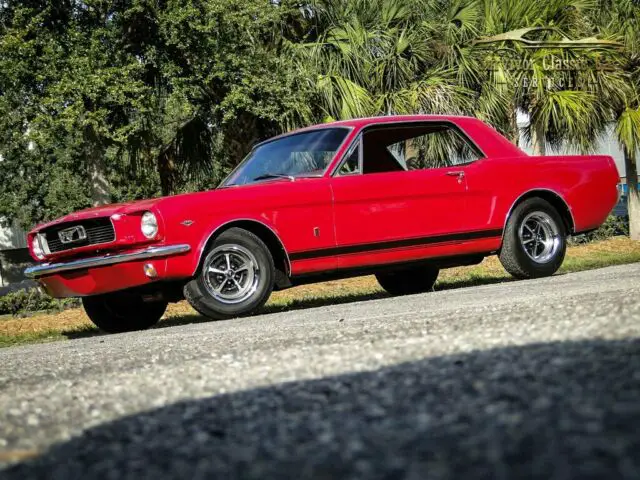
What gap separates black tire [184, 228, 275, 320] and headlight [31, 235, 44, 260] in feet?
4.78

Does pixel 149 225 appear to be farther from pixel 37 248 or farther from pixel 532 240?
pixel 532 240

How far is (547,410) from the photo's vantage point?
2107 mm

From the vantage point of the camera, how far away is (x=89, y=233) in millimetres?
6723

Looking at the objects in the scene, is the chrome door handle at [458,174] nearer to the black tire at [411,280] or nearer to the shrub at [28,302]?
the black tire at [411,280]

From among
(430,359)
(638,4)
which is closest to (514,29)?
(638,4)

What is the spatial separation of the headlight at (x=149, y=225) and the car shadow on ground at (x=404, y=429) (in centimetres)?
380

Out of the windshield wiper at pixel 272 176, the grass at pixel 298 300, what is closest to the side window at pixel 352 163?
the windshield wiper at pixel 272 176

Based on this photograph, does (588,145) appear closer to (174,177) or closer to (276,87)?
(276,87)

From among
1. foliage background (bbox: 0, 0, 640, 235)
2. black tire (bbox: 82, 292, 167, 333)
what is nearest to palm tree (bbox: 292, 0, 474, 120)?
foliage background (bbox: 0, 0, 640, 235)

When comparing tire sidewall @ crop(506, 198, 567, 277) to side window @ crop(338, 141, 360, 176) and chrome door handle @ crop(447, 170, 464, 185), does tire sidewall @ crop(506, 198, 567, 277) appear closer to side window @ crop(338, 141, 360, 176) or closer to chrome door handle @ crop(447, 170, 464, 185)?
chrome door handle @ crop(447, 170, 464, 185)

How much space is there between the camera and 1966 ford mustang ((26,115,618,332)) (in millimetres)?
6500

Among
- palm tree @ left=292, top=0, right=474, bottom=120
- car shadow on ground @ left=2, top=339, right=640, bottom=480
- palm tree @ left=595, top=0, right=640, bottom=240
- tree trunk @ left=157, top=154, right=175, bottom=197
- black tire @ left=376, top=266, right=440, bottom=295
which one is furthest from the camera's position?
tree trunk @ left=157, top=154, right=175, bottom=197

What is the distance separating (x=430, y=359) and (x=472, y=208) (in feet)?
15.8

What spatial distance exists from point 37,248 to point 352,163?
8.65ft
